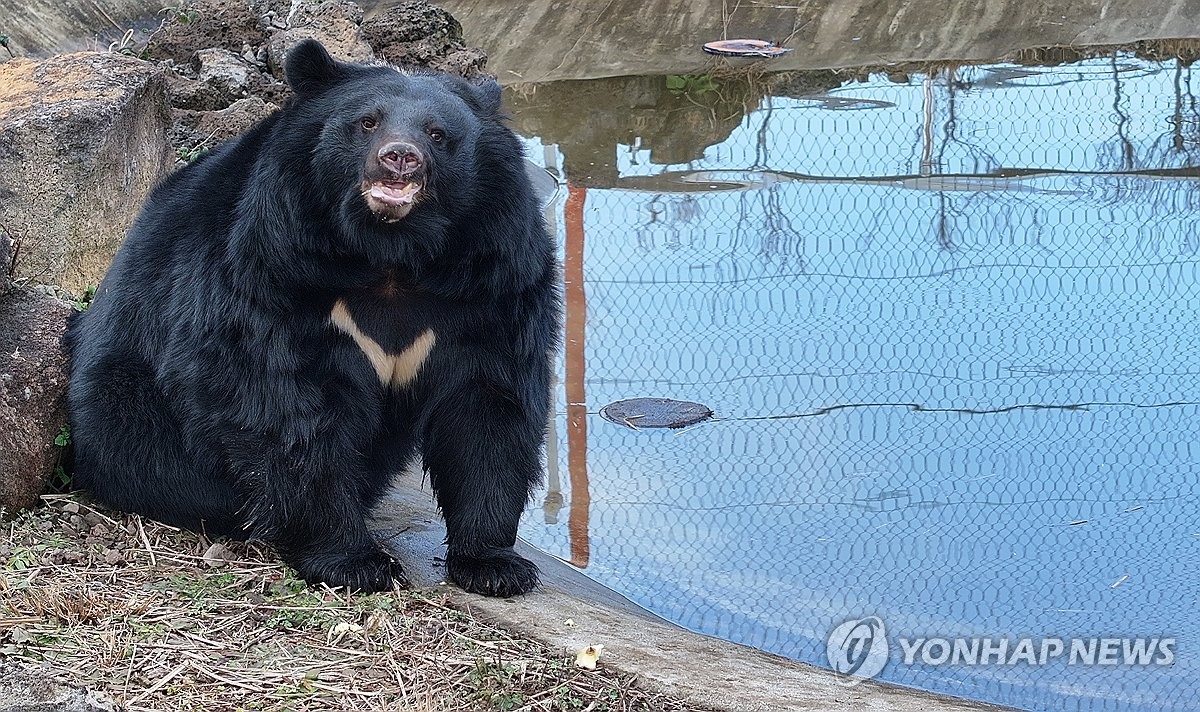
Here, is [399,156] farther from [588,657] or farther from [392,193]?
[588,657]

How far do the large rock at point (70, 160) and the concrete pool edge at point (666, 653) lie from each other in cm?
185

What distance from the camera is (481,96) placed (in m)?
3.72

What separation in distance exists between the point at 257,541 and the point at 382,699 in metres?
0.97

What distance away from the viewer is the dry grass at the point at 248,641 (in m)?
3.10

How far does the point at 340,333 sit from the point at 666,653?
1.18 meters

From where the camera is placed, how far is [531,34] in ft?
41.6

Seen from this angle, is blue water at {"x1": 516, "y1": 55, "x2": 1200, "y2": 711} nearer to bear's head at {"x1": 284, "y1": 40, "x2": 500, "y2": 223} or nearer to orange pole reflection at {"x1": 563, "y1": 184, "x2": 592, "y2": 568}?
orange pole reflection at {"x1": 563, "y1": 184, "x2": 592, "y2": 568}

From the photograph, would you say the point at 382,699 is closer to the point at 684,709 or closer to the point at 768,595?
the point at 684,709

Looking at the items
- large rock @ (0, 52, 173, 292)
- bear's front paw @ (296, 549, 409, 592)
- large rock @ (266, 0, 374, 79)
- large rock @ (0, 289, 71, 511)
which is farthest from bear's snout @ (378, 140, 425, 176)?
large rock @ (266, 0, 374, 79)

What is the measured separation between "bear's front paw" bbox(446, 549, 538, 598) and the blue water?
2.12 feet

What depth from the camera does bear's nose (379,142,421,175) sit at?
3.30 metres

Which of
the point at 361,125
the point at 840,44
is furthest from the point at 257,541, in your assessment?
the point at 840,44

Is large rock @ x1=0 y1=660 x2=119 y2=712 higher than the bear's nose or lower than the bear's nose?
lower

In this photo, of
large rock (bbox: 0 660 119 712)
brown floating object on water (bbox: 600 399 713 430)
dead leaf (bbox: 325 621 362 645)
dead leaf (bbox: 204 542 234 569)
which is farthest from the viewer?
brown floating object on water (bbox: 600 399 713 430)
